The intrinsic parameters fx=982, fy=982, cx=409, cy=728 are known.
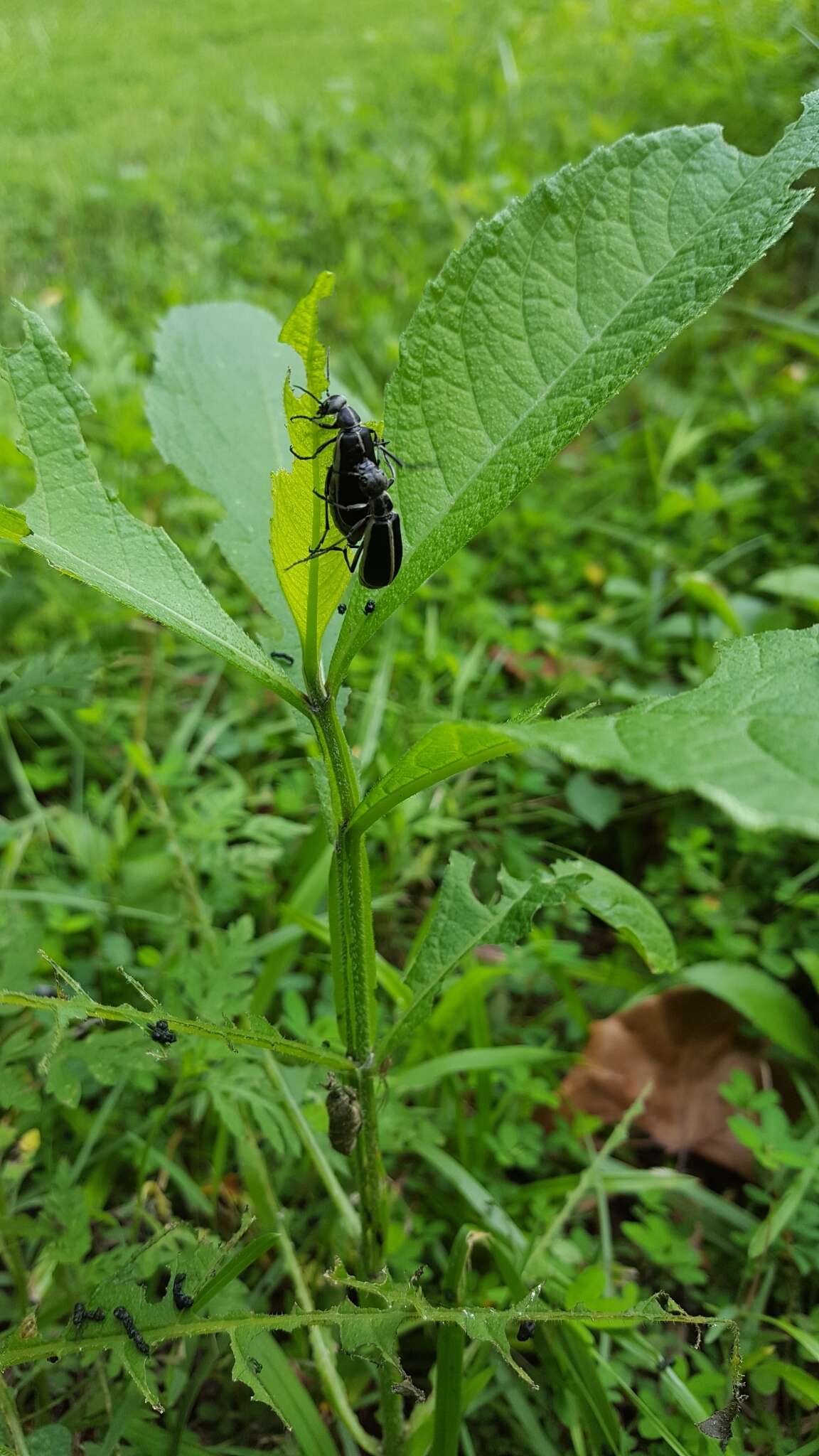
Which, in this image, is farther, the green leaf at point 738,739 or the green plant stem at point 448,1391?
the green plant stem at point 448,1391

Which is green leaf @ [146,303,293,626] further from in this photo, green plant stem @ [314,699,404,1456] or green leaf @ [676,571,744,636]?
green leaf @ [676,571,744,636]

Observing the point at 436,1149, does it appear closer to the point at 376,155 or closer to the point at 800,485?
the point at 800,485

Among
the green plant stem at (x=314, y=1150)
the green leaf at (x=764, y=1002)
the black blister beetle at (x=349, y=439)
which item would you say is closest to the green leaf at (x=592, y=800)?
the green leaf at (x=764, y=1002)

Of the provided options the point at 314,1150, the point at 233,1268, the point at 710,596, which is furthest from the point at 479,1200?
the point at 710,596

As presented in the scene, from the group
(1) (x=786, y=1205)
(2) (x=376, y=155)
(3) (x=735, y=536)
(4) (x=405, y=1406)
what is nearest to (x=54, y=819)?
(4) (x=405, y=1406)

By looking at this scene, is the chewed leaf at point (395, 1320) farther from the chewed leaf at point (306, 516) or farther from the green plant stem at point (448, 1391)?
the chewed leaf at point (306, 516)

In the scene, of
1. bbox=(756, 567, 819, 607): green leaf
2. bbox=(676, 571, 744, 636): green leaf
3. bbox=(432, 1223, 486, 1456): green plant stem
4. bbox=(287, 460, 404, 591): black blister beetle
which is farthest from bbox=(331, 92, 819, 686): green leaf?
bbox=(756, 567, 819, 607): green leaf
